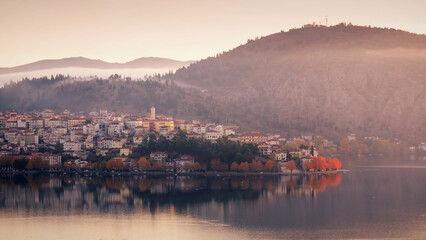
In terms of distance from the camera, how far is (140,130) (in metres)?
61.9

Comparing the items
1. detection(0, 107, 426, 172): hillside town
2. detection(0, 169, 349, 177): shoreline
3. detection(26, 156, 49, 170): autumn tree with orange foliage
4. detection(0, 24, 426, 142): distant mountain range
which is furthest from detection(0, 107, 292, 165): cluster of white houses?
detection(0, 24, 426, 142): distant mountain range

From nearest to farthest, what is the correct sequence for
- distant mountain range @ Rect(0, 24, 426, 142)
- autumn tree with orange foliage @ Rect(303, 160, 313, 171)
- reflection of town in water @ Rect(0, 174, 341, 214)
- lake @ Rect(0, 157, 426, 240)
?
lake @ Rect(0, 157, 426, 240) → reflection of town in water @ Rect(0, 174, 341, 214) → autumn tree with orange foliage @ Rect(303, 160, 313, 171) → distant mountain range @ Rect(0, 24, 426, 142)

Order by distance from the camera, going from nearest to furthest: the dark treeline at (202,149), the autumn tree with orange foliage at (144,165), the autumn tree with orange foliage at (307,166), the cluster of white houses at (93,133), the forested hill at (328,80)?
1. the dark treeline at (202,149)
2. the autumn tree with orange foliage at (144,165)
3. the autumn tree with orange foliage at (307,166)
4. the cluster of white houses at (93,133)
5. the forested hill at (328,80)

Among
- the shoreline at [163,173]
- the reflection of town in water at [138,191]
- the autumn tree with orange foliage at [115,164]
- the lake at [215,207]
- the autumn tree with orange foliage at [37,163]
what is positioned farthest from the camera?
the autumn tree with orange foliage at [37,163]

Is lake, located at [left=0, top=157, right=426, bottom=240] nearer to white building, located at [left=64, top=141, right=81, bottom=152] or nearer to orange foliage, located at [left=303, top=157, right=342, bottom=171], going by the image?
orange foliage, located at [left=303, top=157, right=342, bottom=171]

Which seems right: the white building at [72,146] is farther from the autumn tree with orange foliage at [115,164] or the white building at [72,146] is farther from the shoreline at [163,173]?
the autumn tree with orange foliage at [115,164]

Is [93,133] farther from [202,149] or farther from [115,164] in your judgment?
[202,149]

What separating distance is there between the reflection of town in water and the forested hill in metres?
33.8

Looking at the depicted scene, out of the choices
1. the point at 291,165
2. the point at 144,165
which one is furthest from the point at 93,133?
the point at 291,165

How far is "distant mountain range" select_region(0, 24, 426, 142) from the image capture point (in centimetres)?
8675

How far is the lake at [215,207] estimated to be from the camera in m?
29.7

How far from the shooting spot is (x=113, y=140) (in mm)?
56750

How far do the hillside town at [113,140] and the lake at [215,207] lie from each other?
3897mm

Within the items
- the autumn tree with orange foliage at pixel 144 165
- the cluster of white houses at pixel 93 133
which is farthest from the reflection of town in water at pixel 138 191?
the cluster of white houses at pixel 93 133
